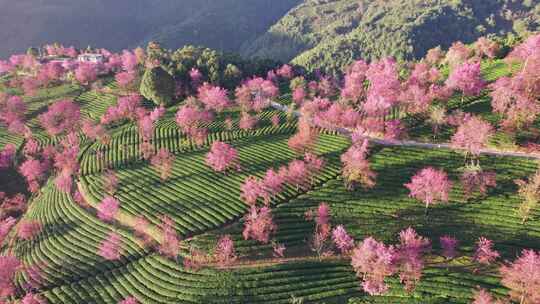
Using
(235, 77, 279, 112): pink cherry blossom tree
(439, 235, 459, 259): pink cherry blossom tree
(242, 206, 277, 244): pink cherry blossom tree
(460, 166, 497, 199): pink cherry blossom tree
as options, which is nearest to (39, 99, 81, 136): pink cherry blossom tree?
(235, 77, 279, 112): pink cherry blossom tree

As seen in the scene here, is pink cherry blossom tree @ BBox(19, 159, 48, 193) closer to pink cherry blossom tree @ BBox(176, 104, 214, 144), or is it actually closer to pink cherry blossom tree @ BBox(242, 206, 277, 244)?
pink cherry blossom tree @ BBox(176, 104, 214, 144)

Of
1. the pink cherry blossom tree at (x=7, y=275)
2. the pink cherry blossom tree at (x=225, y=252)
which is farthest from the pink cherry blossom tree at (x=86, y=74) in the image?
the pink cherry blossom tree at (x=225, y=252)

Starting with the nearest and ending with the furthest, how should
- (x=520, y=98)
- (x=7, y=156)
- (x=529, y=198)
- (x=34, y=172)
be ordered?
(x=529, y=198) → (x=520, y=98) → (x=34, y=172) → (x=7, y=156)

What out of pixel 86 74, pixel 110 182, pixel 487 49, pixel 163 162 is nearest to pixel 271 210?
pixel 163 162

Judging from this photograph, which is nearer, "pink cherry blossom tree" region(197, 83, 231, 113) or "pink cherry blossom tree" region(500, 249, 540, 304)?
"pink cherry blossom tree" region(500, 249, 540, 304)

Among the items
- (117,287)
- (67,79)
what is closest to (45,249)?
(117,287)

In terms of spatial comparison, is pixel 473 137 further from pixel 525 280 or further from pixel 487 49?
pixel 487 49
